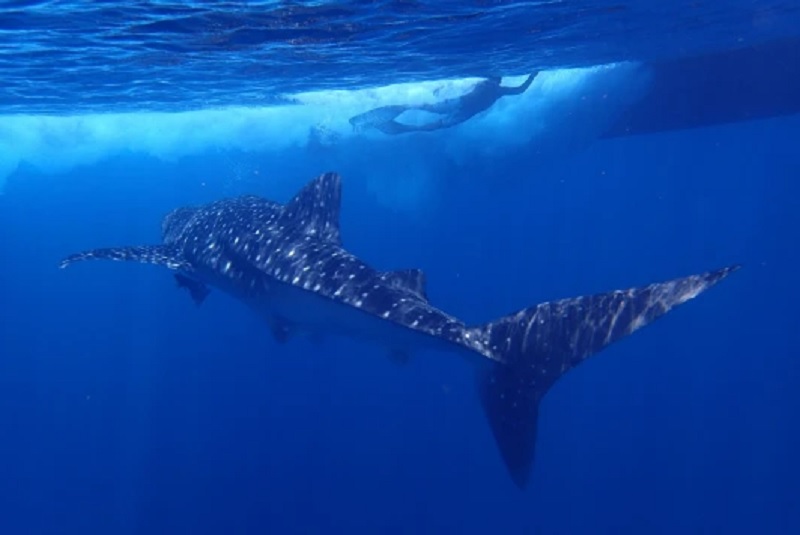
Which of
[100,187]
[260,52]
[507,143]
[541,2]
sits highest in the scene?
[100,187]

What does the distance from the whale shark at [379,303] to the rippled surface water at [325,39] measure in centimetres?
412

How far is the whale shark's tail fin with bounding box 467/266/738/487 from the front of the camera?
7.85m

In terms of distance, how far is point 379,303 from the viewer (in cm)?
946

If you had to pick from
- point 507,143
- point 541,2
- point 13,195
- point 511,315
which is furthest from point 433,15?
point 13,195

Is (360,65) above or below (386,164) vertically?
below

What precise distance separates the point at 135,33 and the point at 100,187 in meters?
46.6

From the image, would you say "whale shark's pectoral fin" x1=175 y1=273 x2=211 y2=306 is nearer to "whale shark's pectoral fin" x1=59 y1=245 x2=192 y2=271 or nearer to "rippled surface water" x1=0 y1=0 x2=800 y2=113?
"whale shark's pectoral fin" x1=59 y1=245 x2=192 y2=271

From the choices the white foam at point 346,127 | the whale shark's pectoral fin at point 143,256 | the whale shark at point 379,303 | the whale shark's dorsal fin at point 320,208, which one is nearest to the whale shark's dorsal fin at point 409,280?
the whale shark at point 379,303

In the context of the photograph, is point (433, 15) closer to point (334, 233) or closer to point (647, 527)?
point (334, 233)

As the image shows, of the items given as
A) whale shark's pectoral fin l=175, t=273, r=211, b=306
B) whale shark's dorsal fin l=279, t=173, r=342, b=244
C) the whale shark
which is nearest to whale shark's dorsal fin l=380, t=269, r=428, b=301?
the whale shark

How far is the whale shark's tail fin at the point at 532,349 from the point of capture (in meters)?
7.85

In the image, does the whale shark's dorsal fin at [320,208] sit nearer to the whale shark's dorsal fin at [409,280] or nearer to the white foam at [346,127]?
the whale shark's dorsal fin at [409,280]

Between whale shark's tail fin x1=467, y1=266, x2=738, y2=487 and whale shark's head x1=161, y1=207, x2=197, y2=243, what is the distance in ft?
28.4

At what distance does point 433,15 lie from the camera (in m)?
15.1
